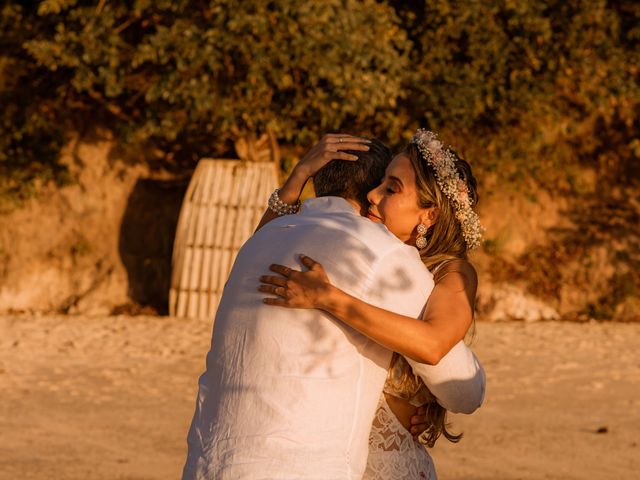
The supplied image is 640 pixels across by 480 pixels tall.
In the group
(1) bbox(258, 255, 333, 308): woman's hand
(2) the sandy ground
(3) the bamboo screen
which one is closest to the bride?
(1) bbox(258, 255, 333, 308): woman's hand

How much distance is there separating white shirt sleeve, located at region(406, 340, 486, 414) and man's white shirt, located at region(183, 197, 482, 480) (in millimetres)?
108

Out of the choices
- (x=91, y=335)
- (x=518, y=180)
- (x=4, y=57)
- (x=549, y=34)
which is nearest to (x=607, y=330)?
(x=518, y=180)

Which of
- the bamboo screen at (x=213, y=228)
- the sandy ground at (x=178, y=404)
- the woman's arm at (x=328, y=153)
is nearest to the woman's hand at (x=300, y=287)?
the woman's arm at (x=328, y=153)

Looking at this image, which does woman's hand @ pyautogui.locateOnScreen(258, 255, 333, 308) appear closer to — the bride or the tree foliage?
the bride

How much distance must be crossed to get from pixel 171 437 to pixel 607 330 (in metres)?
6.34

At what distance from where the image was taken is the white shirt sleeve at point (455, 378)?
7.26 ft

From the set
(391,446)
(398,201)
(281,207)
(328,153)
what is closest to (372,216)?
(398,201)

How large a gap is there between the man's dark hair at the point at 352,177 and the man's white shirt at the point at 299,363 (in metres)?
0.19

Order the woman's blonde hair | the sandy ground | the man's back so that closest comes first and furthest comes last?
the man's back → the woman's blonde hair → the sandy ground

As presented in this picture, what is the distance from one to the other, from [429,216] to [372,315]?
62 centimetres

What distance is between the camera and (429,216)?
102 inches

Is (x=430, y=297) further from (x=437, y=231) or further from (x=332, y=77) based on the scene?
(x=332, y=77)

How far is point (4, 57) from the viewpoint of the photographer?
39.0 feet

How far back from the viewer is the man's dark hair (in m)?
2.36
